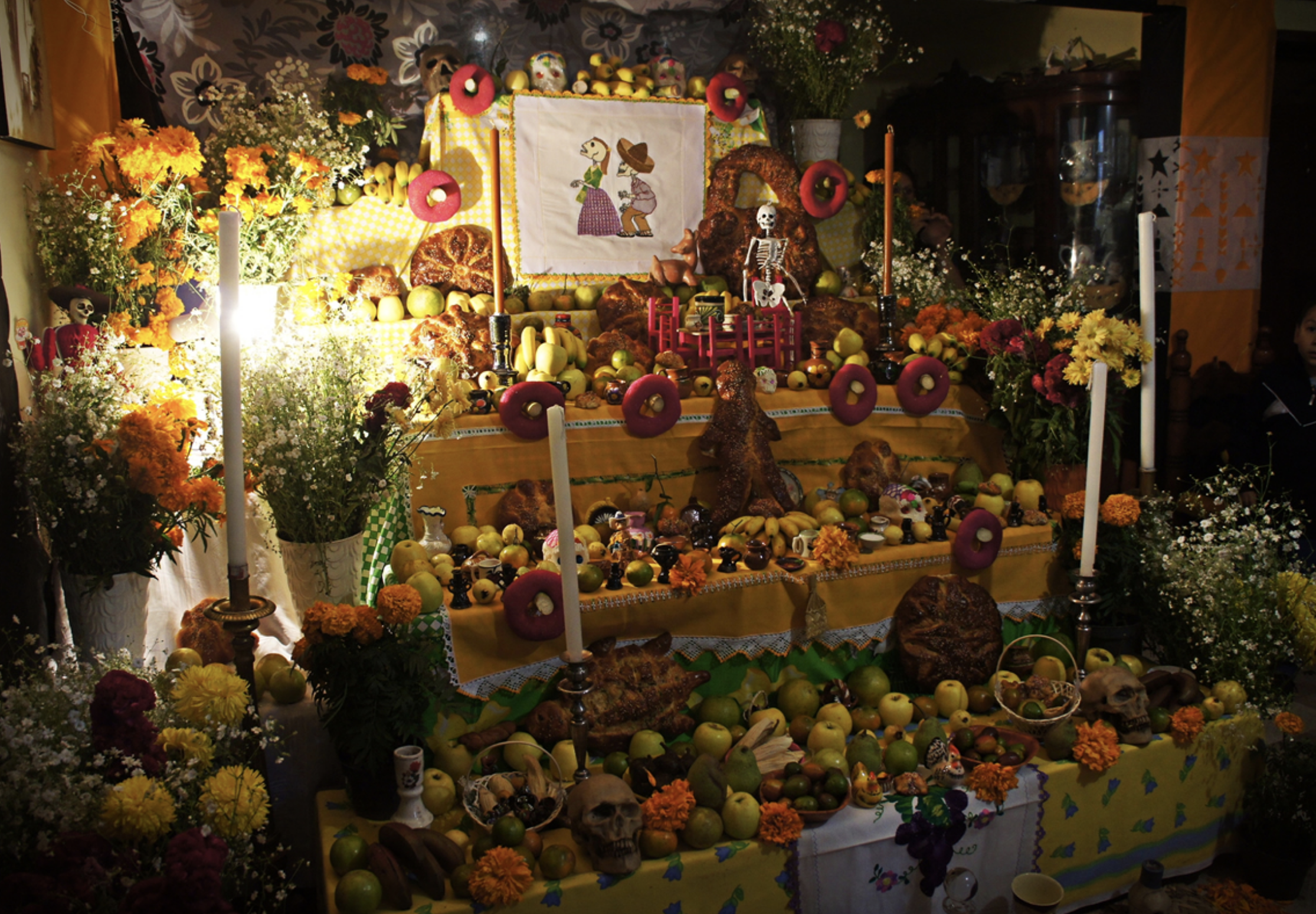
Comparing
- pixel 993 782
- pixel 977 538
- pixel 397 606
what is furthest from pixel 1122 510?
pixel 397 606

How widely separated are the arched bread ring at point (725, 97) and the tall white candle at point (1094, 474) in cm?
282

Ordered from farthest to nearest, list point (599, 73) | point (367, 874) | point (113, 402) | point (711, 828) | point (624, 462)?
point (599, 73), point (624, 462), point (113, 402), point (711, 828), point (367, 874)

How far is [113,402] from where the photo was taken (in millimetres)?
3143

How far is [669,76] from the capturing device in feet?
18.3

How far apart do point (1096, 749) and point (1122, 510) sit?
3.41 ft

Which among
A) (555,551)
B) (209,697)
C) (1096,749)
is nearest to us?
(209,697)

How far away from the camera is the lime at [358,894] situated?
8.73 feet

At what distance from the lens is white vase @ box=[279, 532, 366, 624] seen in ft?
11.3

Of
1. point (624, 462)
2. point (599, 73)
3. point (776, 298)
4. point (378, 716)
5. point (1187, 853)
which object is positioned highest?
point (599, 73)

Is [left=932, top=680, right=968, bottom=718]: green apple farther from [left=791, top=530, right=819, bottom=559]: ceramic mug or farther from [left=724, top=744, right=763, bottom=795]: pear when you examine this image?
[left=724, top=744, right=763, bottom=795]: pear

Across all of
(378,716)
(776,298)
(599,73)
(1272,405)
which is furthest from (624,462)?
(1272,405)

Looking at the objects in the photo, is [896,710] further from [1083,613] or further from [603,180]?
[603,180]

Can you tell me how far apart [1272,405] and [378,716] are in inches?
176

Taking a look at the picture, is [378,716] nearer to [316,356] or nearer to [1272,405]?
[316,356]
